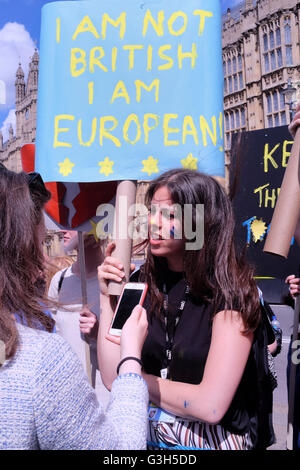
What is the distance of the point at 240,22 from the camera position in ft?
76.4

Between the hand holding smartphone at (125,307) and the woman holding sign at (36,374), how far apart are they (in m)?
0.10

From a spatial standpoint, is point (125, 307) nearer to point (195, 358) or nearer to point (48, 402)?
point (195, 358)

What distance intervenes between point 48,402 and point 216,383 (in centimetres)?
60

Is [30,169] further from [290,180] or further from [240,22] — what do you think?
[240,22]

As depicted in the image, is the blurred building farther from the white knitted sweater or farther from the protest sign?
the white knitted sweater

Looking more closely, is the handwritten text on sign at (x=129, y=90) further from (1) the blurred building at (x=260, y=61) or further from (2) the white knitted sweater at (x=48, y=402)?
(1) the blurred building at (x=260, y=61)

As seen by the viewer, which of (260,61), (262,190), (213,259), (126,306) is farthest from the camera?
(260,61)

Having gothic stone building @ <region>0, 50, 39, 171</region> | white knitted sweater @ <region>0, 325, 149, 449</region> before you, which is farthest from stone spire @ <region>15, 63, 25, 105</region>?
white knitted sweater @ <region>0, 325, 149, 449</region>

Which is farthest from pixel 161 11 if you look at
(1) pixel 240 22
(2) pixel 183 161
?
(1) pixel 240 22

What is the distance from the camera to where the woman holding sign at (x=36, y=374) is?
2.81 feet

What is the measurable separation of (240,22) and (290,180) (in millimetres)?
24617

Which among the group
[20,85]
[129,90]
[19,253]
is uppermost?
[20,85]

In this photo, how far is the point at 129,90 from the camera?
5.90 feet

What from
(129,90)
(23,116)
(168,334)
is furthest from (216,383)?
(23,116)
